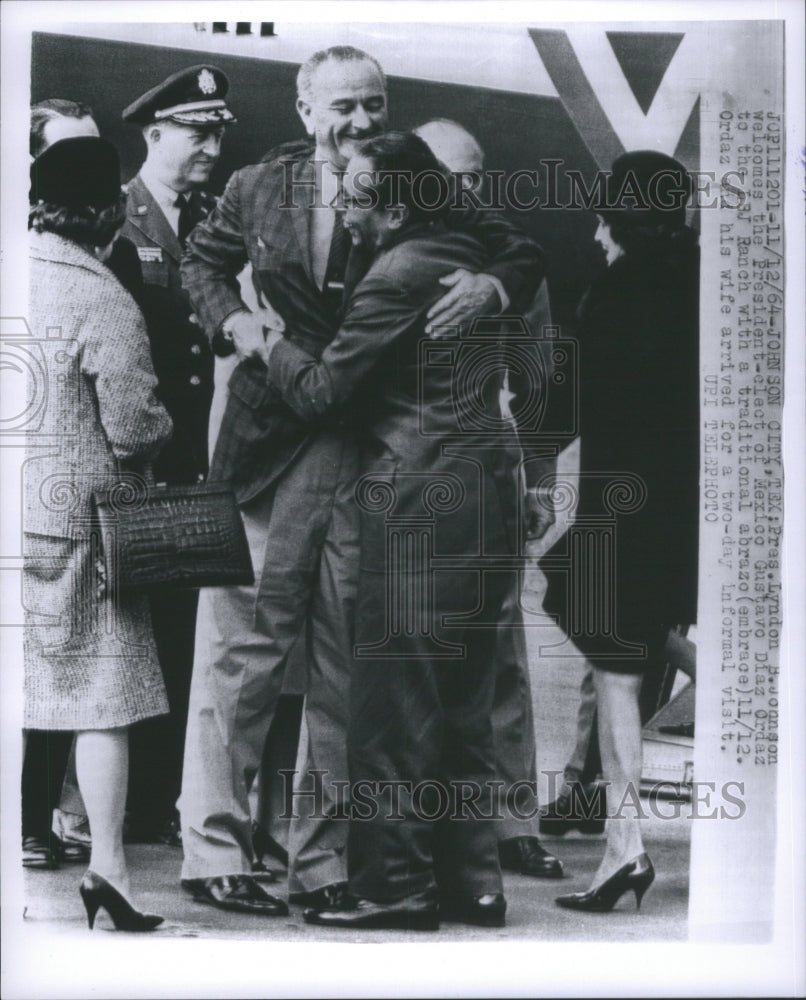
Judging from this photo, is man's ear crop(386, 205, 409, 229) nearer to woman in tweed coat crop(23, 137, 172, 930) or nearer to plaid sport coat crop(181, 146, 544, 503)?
plaid sport coat crop(181, 146, 544, 503)

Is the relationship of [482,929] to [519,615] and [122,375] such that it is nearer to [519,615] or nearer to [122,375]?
[519,615]

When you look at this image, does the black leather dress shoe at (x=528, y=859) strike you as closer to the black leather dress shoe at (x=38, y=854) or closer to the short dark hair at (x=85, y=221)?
the black leather dress shoe at (x=38, y=854)

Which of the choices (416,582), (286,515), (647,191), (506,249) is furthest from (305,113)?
(416,582)

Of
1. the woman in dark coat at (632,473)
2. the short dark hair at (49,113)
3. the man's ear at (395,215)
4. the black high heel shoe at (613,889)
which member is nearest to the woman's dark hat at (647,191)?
the woman in dark coat at (632,473)

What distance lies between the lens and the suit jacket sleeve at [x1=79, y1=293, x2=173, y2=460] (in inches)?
141

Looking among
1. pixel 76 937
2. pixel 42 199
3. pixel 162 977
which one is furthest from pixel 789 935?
pixel 42 199

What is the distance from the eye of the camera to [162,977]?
361 centimetres

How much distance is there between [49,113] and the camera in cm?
368

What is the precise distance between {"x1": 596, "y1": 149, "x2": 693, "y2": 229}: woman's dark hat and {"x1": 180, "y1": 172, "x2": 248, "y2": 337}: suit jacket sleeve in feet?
4.27

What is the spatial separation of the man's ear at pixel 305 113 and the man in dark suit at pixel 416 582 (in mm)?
531

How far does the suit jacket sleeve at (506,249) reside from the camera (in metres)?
3.60

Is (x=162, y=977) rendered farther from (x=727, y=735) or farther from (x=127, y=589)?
(x=727, y=735)

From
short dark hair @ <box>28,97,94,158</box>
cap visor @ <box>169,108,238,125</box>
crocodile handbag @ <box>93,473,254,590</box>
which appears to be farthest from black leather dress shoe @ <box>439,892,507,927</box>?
short dark hair @ <box>28,97,94,158</box>

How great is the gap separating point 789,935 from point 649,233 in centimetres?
260
